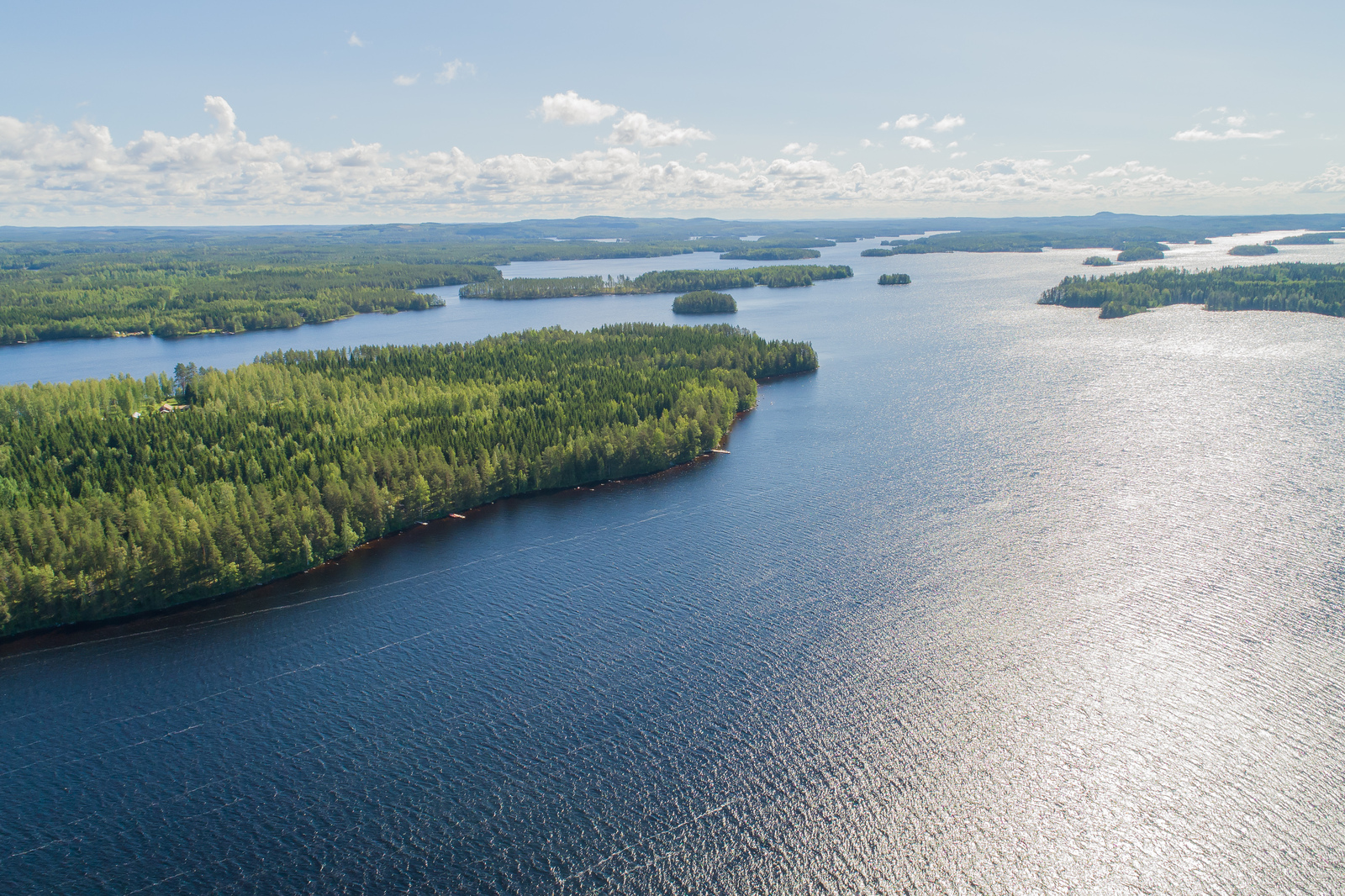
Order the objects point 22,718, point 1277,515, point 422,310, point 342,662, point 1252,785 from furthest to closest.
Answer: point 422,310 < point 1277,515 < point 342,662 < point 22,718 < point 1252,785

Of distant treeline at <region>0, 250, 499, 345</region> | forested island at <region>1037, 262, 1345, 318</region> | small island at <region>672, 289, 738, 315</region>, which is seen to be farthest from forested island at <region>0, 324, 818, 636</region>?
forested island at <region>1037, 262, 1345, 318</region>

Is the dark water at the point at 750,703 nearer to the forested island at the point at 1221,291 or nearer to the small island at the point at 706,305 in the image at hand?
the small island at the point at 706,305

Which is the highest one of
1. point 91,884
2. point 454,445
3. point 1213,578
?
point 454,445

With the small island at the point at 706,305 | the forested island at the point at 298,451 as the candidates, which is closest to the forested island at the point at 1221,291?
the small island at the point at 706,305

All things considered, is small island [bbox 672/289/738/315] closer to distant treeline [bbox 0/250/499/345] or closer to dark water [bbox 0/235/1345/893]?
distant treeline [bbox 0/250/499/345]

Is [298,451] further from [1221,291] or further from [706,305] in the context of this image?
[1221,291]

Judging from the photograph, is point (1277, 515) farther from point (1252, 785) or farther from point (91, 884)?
point (91, 884)

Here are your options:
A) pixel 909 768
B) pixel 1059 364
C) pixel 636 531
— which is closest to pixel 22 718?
pixel 636 531
